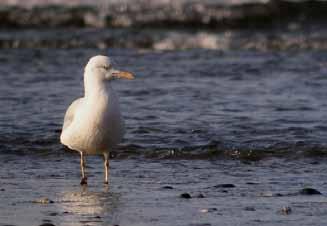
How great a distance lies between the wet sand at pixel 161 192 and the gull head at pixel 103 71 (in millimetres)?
861

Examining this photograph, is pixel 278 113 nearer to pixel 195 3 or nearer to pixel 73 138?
pixel 73 138

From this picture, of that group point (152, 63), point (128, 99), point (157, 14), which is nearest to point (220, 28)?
point (157, 14)

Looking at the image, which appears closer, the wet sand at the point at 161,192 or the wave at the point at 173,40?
the wet sand at the point at 161,192

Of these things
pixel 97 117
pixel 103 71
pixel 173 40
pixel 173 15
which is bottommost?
pixel 173 40

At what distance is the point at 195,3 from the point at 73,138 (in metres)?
13.7

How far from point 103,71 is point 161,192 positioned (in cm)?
115

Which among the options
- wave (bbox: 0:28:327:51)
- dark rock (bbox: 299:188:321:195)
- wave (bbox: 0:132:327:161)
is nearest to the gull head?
wave (bbox: 0:132:327:161)

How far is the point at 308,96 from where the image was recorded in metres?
11.9

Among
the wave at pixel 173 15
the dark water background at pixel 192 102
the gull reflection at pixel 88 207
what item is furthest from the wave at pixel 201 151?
the wave at pixel 173 15

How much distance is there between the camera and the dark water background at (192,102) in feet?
31.8

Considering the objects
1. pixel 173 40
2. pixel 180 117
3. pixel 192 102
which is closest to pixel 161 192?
pixel 180 117

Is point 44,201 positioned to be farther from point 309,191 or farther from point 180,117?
point 180,117

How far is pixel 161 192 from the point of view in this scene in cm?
745

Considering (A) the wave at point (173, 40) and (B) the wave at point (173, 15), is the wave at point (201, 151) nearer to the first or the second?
(A) the wave at point (173, 40)
